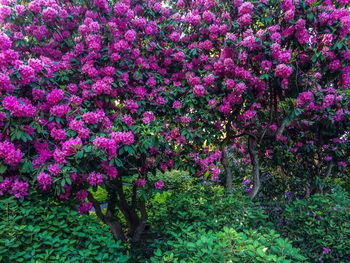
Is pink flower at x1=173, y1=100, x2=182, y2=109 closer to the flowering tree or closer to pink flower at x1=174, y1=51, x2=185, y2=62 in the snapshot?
the flowering tree

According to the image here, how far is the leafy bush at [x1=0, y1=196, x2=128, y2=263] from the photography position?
8.87 ft

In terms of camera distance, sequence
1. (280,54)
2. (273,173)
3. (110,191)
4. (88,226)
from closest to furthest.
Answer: (88,226) → (280,54) → (110,191) → (273,173)

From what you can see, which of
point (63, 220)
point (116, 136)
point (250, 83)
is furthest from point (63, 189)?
point (250, 83)

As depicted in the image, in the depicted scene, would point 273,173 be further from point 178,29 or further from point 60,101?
point 60,101

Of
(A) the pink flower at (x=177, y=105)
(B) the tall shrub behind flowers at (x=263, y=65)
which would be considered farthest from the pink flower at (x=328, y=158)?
(A) the pink flower at (x=177, y=105)

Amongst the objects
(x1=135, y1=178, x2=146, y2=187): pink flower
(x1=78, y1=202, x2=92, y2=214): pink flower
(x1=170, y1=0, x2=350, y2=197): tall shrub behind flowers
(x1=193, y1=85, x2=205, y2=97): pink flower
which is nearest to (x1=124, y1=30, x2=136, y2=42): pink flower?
(x1=170, y1=0, x2=350, y2=197): tall shrub behind flowers

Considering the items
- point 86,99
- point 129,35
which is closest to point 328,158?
point 129,35

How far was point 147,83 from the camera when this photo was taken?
3816mm

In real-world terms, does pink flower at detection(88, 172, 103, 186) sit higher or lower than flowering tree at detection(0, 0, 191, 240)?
lower

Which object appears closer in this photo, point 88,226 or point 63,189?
point 63,189

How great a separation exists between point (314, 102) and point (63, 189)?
2.64 m

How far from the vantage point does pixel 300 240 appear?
12.1 feet

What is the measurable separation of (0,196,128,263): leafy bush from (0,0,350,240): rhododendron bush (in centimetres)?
15

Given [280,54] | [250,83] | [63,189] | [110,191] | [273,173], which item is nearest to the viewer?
[63,189]
